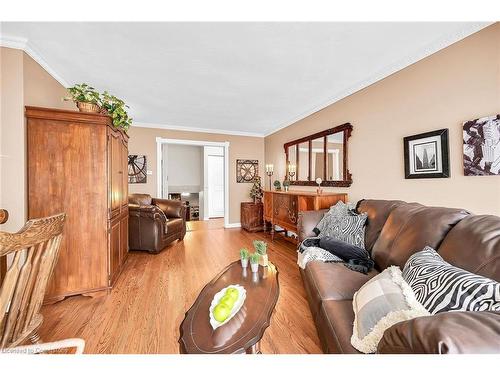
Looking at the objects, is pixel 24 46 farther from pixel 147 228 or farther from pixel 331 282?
pixel 331 282

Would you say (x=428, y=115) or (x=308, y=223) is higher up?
(x=428, y=115)

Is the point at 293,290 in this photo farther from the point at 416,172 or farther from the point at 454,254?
the point at 416,172

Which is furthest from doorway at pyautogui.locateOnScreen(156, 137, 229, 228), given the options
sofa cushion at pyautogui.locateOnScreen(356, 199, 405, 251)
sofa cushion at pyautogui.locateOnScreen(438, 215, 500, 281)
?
sofa cushion at pyautogui.locateOnScreen(438, 215, 500, 281)

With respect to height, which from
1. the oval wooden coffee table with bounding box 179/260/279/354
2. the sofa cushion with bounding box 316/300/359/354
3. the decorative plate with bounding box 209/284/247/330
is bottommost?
the sofa cushion with bounding box 316/300/359/354

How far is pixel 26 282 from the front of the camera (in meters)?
0.98

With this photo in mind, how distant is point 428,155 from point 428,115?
397mm

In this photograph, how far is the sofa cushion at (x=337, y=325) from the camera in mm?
992

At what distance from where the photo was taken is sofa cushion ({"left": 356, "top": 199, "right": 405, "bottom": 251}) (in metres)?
2.00

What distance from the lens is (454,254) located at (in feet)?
3.89

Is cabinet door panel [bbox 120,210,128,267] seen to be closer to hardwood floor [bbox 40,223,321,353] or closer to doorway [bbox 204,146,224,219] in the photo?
hardwood floor [bbox 40,223,321,353]

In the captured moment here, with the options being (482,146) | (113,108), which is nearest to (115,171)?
(113,108)

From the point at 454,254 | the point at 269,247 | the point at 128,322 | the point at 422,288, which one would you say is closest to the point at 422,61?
the point at 454,254

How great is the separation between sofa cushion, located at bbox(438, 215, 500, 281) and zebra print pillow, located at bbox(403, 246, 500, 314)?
164mm
